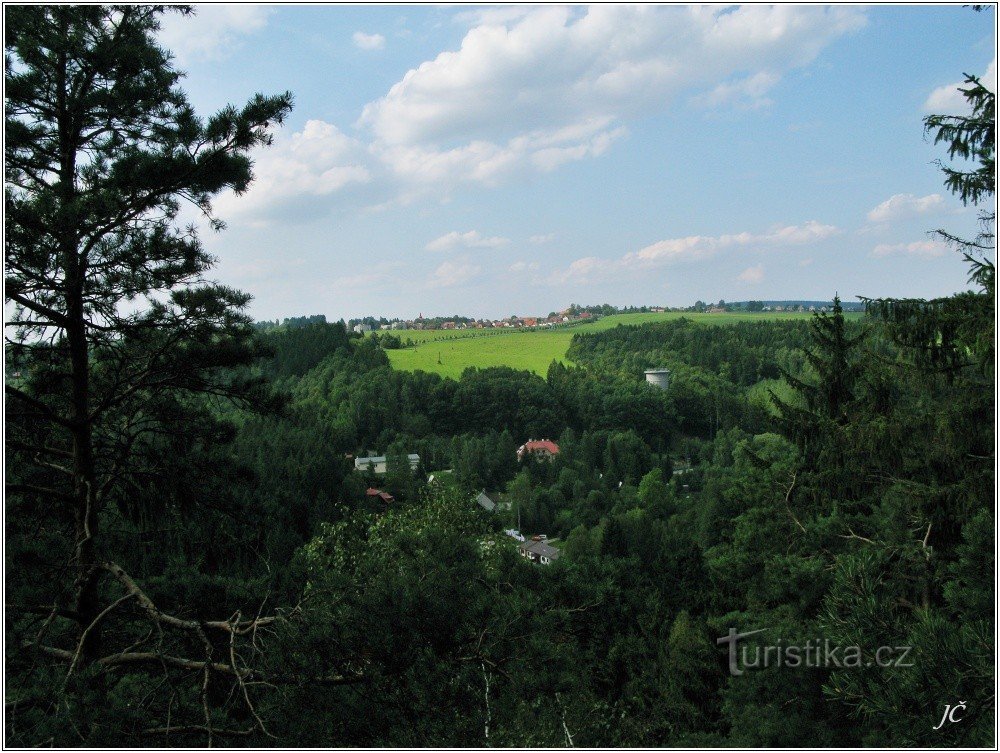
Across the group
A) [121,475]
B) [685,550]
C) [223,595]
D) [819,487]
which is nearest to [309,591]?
[223,595]

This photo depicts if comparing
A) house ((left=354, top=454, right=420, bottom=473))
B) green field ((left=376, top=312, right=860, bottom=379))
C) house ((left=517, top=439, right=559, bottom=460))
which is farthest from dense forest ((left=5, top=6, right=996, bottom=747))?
green field ((left=376, top=312, right=860, bottom=379))

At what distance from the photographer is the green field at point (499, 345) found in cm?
7125

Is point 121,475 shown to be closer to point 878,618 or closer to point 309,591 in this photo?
point 309,591

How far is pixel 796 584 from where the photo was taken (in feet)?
30.2

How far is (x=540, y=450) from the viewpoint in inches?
2379

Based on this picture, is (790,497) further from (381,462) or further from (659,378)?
(659,378)

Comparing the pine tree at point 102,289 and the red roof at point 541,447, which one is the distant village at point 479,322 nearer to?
the red roof at point 541,447

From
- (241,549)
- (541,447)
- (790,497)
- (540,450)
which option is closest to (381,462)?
(540,450)

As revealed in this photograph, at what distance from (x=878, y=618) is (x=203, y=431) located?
14.1ft

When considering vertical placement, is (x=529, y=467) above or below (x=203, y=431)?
below
